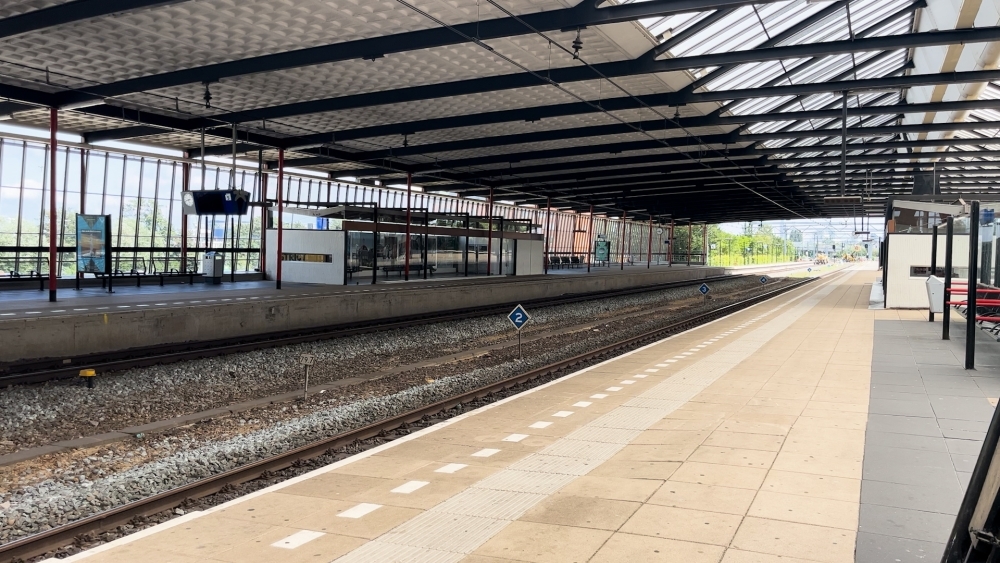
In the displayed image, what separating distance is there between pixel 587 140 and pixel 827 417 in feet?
83.6

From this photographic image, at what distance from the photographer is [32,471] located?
888cm

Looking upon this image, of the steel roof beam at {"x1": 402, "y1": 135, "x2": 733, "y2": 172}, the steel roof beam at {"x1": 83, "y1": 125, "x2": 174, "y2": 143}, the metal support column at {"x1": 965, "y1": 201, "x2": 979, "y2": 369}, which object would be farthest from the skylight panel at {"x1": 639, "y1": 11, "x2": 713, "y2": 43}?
the steel roof beam at {"x1": 83, "y1": 125, "x2": 174, "y2": 143}

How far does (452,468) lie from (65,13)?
42.1 ft

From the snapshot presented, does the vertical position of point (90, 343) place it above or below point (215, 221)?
below

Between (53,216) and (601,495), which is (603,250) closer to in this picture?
(53,216)

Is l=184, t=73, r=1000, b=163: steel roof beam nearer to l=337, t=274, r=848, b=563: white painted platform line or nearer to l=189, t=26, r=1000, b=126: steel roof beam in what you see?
l=189, t=26, r=1000, b=126: steel roof beam

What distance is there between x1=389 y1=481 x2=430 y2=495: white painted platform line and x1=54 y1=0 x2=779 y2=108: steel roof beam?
29.1ft

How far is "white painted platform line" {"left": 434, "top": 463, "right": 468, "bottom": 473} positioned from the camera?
7449 mm

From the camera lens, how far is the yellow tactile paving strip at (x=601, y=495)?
5277 mm

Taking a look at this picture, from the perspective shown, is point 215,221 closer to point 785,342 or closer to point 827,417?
point 785,342

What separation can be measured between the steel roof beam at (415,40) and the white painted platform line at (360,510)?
369 inches

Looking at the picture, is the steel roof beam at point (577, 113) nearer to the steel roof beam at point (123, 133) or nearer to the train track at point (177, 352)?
the steel roof beam at point (123, 133)

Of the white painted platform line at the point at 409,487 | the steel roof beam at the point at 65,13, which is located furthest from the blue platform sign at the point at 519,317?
the white painted platform line at the point at 409,487

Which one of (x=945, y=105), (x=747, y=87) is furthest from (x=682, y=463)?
(x=945, y=105)
